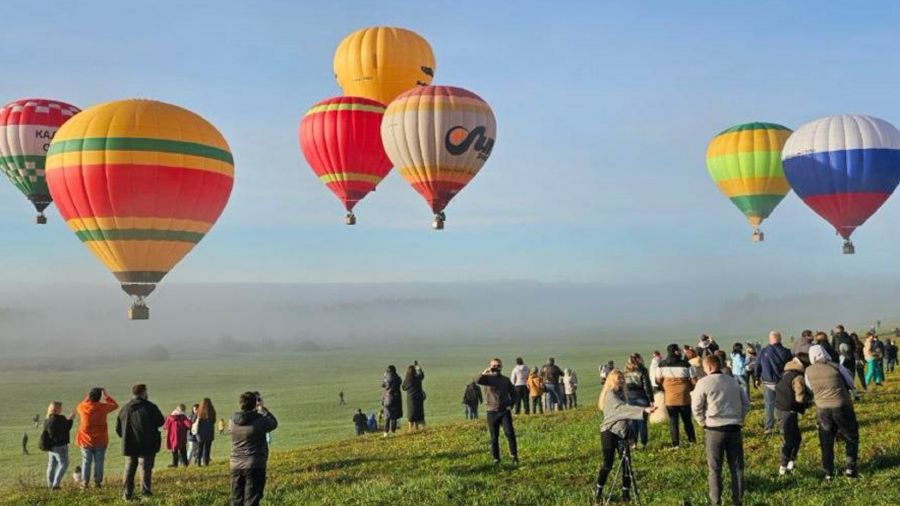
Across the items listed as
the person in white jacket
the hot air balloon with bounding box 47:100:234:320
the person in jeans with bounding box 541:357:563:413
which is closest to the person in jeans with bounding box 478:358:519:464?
the person in jeans with bounding box 541:357:563:413

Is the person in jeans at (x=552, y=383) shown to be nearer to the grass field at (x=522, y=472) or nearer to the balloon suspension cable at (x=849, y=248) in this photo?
the grass field at (x=522, y=472)

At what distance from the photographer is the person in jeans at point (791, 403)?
13172 mm

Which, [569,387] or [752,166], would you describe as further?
[752,166]

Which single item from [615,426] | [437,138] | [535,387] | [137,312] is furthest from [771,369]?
[137,312]

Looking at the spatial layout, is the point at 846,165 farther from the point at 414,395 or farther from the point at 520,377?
the point at 414,395

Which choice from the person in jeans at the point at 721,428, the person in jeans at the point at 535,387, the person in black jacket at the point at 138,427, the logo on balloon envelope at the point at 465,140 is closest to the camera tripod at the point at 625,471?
the person in jeans at the point at 721,428

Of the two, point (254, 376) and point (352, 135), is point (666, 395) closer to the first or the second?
point (352, 135)

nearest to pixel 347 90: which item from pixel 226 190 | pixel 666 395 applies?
pixel 226 190

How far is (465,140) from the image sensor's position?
40562 millimetres

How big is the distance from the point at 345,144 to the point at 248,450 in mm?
34328

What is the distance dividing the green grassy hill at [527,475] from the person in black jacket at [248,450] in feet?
7.30

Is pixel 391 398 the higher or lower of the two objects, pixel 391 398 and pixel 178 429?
the higher

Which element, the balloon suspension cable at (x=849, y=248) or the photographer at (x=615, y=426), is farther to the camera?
the balloon suspension cable at (x=849, y=248)

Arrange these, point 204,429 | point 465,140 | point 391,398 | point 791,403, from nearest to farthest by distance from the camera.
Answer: point 791,403 → point 204,429 → point 391,398 → point 465,140
